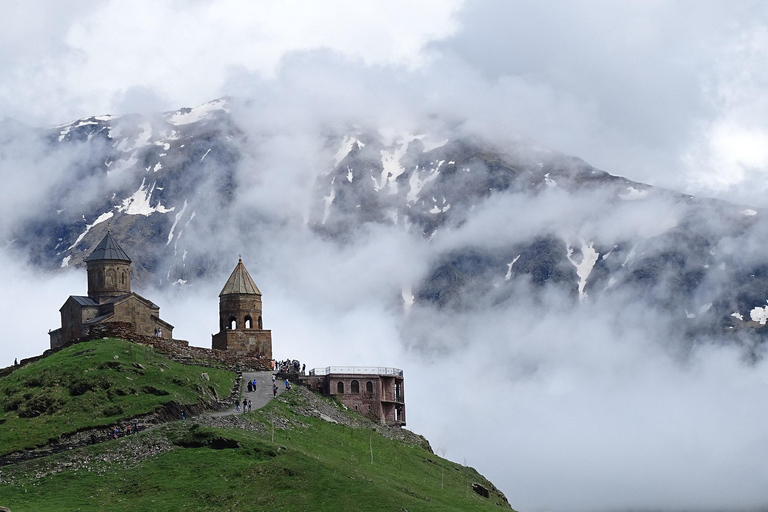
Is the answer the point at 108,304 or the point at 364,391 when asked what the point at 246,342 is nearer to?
the point at 364,391

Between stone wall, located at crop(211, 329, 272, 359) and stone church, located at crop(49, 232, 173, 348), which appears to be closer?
stone wall, located at crop(211, 329, 272, 359)

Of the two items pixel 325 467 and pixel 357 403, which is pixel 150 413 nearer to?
pixel 325 467

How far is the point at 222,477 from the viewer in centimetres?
8362

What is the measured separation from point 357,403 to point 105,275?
2893cm

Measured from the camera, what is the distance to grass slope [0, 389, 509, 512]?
80250 millimetres

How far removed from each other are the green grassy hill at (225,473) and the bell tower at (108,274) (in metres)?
28.0

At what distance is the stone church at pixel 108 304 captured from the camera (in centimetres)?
12688

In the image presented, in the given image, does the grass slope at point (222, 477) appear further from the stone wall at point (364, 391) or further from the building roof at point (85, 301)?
the building roof at point (85, 301)

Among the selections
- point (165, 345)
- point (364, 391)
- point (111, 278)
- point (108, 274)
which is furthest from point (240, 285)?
point (165, 345)

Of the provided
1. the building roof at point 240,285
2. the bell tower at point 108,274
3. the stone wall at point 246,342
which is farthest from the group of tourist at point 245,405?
the bell tower at point 108,274

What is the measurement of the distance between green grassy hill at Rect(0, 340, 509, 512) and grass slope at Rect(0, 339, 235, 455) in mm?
396

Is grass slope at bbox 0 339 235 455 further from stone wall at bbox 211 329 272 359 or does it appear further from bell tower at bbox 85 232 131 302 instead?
bell tower at bbox 85 232 131 302

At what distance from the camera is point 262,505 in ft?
263

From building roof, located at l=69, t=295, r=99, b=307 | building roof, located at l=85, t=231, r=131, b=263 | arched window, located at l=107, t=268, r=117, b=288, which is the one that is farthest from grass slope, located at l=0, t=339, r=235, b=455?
building roof, located at l=85, t=231, r=131, b=263
